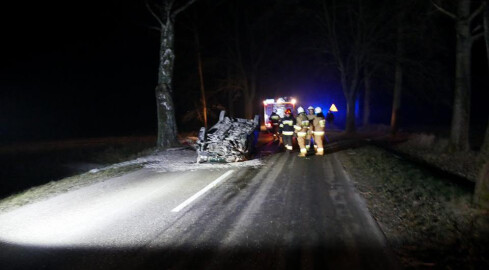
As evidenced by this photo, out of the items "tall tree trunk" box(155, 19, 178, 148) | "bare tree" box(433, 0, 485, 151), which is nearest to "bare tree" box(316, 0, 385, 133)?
"bare tree" box(433, 0, 485, 151)

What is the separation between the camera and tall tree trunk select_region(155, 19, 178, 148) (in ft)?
55.2

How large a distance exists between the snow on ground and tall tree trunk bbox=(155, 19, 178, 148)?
5.22 ft

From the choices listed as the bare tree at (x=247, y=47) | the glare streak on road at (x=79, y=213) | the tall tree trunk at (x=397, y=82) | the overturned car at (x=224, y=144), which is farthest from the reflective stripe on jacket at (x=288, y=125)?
the bare tree at (x=247, y=47)

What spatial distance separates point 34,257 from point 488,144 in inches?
307

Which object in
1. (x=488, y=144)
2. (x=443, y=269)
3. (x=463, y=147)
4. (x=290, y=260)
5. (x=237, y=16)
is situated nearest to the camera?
(x=443, y=269)

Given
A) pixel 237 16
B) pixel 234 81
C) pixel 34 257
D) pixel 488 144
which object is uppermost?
pixel 237 16

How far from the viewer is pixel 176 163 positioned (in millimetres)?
12828

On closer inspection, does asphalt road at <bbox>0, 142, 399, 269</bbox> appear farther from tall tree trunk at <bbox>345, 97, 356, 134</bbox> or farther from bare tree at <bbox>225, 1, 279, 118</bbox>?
bare tree at <bbox>225, 1, 279, 118</bbox>

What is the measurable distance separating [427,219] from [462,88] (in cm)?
Answer: 967

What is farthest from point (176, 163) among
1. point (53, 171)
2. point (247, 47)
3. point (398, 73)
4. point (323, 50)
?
point (247, 47)

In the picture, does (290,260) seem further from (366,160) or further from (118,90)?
(118,90)

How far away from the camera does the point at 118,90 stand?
56.3 metres

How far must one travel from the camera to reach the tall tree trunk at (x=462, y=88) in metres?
13.1

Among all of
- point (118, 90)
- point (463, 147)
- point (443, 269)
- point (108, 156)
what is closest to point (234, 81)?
point (108, 156)
